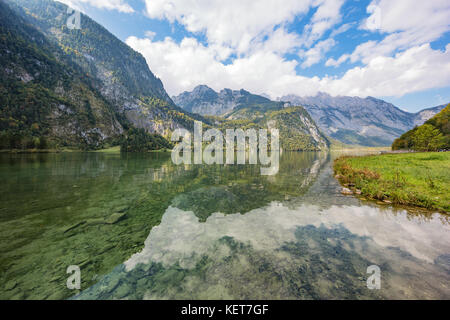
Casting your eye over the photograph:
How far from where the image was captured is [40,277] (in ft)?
27.0

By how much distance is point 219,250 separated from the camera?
1104cm

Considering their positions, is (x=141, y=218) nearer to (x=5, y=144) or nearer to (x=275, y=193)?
(x=275, y=193)

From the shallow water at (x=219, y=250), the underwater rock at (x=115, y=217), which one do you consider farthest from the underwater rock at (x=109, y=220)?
the shallow water at (x=219, y=250)

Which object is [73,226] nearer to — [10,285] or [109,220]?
[109,220]

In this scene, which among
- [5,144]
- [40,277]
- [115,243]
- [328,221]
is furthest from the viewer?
[5,144]

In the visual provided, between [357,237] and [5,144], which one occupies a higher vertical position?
[5,144]

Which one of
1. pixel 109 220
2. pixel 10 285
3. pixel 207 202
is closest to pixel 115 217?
pixel 109 220

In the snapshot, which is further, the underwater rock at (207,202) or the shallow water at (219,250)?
the underwater rock at (207,202)

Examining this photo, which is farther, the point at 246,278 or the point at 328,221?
the point at 328,221

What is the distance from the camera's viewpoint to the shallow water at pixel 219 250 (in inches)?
305

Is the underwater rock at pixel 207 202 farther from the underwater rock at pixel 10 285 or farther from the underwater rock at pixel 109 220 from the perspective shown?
the underwater rock at pixel 10 285

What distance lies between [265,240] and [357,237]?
6.67 m
